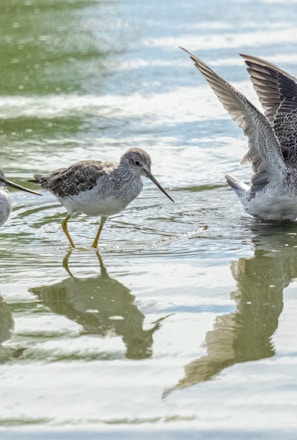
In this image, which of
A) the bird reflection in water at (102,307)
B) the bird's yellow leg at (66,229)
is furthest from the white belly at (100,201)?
the bird reflection in water at (102,307)

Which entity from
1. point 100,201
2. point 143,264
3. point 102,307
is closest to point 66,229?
point 100,201

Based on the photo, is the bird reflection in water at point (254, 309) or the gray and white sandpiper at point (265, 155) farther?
the gray and white sandpiper at point (265, 155)

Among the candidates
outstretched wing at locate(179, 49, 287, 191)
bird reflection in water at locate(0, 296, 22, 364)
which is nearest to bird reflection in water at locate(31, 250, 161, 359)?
bird reflection in water at locate(0, 296, 22, 364)

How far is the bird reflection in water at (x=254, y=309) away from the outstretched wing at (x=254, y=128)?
0.62 m

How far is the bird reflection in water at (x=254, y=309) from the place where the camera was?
6.07 metres

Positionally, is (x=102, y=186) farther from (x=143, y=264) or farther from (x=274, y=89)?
(x=274, y=89)

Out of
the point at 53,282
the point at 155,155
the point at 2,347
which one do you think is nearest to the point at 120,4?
the point at 155,155

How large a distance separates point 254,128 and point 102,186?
1603mm

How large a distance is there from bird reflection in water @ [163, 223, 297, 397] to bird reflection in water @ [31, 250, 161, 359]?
402 millimetres

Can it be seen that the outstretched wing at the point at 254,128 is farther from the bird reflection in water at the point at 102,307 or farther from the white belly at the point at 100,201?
the bird reflection in water at the point at 102,307

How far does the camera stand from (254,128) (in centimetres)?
937

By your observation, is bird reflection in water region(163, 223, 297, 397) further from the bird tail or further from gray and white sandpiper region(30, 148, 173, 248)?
gray and white sandpiper region(30, 148, 173, 248)

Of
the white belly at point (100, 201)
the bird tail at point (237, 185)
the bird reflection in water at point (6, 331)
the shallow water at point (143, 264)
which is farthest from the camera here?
the bird tail at point (237, 185)

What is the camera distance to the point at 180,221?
30.5 ft
